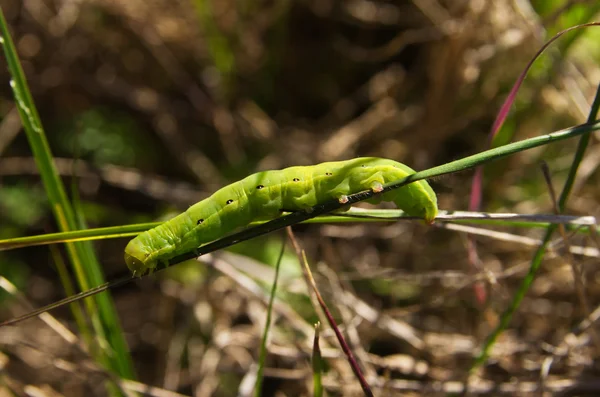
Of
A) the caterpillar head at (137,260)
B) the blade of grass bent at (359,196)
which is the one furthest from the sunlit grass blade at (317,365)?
the caterpillar head at (137,260)

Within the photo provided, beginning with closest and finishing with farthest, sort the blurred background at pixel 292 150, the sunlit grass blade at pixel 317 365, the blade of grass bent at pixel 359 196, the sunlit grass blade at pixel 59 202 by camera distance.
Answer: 1. the blade of grass bent at pixel 359 196
2. the sunlit grass blade at pixel 317 365
3. the sunlit grass blade at pixel 59 202
4. the blurred background at pixel 292 150

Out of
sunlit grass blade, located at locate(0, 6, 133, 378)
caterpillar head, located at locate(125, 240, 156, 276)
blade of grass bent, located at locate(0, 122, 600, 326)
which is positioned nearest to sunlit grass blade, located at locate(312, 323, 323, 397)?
blade of grass bent, located at locate(0, 122, 600, 326)

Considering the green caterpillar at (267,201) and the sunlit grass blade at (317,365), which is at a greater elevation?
the green caterpillar at (267,201)

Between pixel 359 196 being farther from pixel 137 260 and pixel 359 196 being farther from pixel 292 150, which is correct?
pixel 292 150

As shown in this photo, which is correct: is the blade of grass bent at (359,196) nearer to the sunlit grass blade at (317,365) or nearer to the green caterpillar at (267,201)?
the green caterpillar at (267,201)

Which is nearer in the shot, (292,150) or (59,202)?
(59,202)

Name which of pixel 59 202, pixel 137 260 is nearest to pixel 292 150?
pixel 59 202
